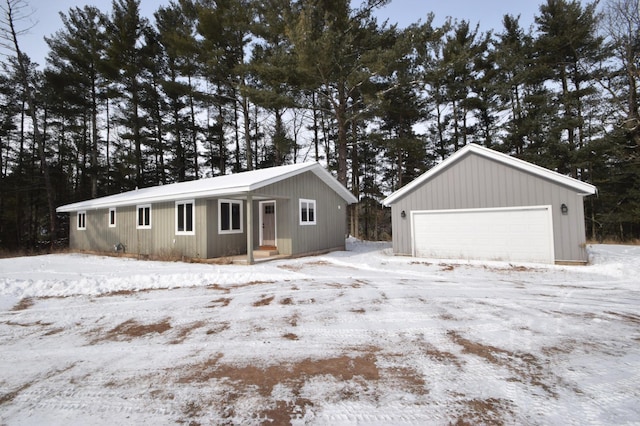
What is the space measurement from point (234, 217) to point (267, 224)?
5.13 ft

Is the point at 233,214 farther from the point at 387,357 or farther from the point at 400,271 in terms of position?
the point at 387,357

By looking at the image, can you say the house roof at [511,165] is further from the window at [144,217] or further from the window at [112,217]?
the window at [112,217]

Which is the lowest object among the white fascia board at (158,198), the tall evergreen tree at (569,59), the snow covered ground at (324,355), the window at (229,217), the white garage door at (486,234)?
the snow covered ground at (324,355)

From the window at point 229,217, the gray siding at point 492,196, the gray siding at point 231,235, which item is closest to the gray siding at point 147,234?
the gray siding at point 231,235

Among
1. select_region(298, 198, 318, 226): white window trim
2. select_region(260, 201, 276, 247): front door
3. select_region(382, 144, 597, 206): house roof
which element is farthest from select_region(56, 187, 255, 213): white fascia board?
select_region(382, 144, 597, 206): house roof

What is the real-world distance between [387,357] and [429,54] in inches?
620

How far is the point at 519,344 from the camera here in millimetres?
3129

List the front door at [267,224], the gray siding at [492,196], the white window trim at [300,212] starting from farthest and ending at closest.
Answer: the front door at [267,224] → the white window trim at [300,212] → the gray siding at [492,196]

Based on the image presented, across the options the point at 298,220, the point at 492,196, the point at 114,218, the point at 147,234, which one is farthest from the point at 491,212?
the point at 114,218

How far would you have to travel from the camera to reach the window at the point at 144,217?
11.9 meters

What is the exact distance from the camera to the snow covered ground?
2059 millimetres

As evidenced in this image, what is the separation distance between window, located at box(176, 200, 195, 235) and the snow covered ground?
4.67m

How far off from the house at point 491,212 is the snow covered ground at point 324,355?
2.83 m

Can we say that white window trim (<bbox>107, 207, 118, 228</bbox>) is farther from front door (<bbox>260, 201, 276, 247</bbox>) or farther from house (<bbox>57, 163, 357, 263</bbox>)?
front door (<bbox>260, 201, 276, 247</bbox>)
